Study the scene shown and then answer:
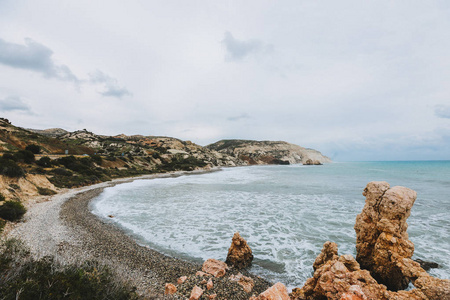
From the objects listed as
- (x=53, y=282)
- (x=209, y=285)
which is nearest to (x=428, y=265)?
(x=209, y=285)

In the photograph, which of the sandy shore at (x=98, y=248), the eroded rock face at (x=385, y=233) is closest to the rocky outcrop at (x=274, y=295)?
the sandy shore at (x=98, y=248)

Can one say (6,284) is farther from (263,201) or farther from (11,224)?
(263,201)

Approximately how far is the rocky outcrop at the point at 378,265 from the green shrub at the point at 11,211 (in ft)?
45.9

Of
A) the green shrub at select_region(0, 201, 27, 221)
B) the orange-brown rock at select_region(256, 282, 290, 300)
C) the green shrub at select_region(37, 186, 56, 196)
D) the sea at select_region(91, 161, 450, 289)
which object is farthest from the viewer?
the green shrub at select_region(37, 186, 56, 196)

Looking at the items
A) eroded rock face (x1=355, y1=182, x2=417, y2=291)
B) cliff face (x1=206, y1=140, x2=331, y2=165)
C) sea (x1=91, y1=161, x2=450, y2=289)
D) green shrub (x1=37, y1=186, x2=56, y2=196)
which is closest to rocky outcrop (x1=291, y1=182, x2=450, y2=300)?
eroded rock face (x1=355, y1=182, x2=417, y2=291)

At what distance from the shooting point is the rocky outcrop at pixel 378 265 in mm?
4344

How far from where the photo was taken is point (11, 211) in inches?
403

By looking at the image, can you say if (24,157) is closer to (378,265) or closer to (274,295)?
(274,295)

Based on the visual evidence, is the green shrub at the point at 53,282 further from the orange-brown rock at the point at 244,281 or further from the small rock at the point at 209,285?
the orange-brown rock at the point at 244,281

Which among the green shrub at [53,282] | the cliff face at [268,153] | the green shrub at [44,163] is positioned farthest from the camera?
the cliff face at [268,153]

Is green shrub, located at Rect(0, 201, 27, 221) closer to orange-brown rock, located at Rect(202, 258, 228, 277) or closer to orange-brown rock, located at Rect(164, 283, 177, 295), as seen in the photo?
orange-brown rock, located at Rect(164, 283, 177, 295)

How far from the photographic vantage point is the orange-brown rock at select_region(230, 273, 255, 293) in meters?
5.87

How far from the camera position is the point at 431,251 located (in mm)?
8961

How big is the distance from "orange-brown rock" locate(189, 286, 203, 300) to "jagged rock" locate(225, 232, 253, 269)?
220 centimetres
